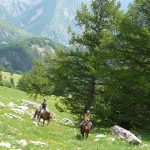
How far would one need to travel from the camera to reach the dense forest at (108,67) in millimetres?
36688

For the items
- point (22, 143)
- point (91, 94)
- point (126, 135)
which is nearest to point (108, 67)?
point (91, 94)

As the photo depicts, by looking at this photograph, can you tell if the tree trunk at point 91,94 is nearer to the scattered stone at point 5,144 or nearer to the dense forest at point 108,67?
the dense forest at point 108,67

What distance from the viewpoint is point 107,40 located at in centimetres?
3794

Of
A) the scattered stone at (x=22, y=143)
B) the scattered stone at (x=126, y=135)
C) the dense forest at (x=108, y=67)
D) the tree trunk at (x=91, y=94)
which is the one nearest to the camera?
the scattered stone at (x=22, y=143)

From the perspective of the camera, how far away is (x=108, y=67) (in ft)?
126

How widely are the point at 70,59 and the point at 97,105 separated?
6412 mm

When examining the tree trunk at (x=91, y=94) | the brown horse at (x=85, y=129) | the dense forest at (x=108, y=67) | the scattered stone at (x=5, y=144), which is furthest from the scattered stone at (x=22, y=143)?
the tree trunk at (x=91, y=94)

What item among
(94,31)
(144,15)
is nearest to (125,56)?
(144,15)

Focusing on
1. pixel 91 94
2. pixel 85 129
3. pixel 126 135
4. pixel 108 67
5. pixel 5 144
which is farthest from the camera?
pixel 91 94

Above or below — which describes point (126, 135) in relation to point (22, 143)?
above

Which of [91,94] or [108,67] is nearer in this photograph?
[108,67]

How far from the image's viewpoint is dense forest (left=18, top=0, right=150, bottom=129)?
1444 inches

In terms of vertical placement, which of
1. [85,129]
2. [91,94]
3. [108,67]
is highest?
[108,67]

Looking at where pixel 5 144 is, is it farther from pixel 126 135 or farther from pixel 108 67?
pixel 108 67
